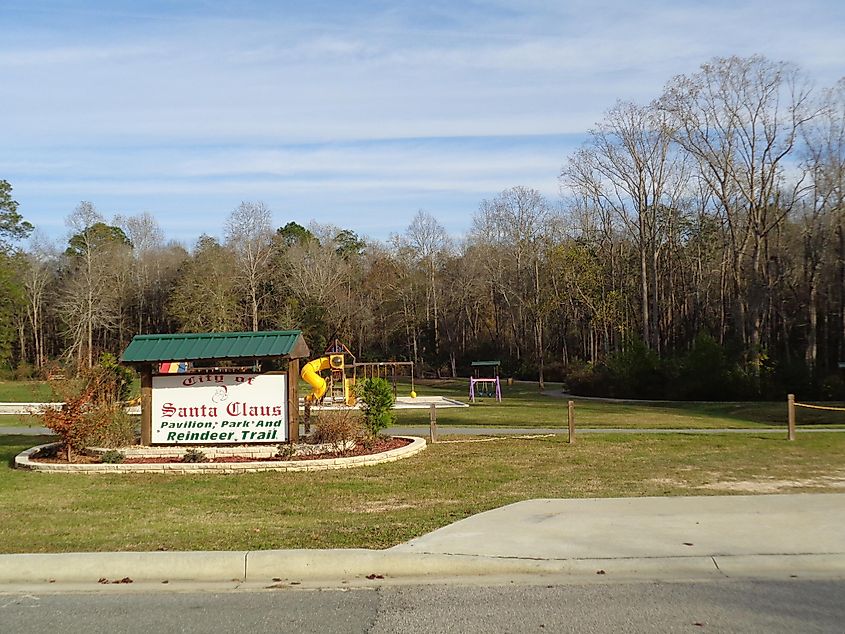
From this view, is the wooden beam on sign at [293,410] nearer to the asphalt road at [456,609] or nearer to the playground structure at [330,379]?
the playground structure at [330,379]

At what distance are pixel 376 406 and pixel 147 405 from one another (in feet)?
15.0

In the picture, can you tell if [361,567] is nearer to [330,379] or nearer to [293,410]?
[293,410]

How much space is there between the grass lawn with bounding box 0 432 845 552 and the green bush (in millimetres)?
1122

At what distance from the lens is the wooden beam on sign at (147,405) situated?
1598 cm

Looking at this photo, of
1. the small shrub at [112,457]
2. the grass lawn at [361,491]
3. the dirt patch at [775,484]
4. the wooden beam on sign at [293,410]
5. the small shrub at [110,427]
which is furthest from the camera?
the wooden beam on sign at [293,410]

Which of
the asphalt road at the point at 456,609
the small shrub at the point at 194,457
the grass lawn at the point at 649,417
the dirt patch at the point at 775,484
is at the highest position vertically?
the small shrub at the point at 194,457

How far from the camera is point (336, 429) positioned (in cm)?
1534

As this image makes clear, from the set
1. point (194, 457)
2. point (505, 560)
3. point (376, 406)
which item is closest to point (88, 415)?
point (194, 457)

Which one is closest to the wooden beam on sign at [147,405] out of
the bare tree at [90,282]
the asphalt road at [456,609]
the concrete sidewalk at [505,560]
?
the concrete sidewalk at [505,560]

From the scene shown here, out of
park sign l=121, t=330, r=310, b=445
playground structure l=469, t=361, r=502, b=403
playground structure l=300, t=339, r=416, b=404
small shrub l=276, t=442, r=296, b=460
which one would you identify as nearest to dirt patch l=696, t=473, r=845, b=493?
small shrub l=276, t=442, r=296, b=460

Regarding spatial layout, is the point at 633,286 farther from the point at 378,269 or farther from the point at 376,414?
the point at 376,414

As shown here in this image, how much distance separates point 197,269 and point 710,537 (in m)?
59.7

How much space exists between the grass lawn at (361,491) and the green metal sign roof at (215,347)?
2.82 meters

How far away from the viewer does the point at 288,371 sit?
630 inches
